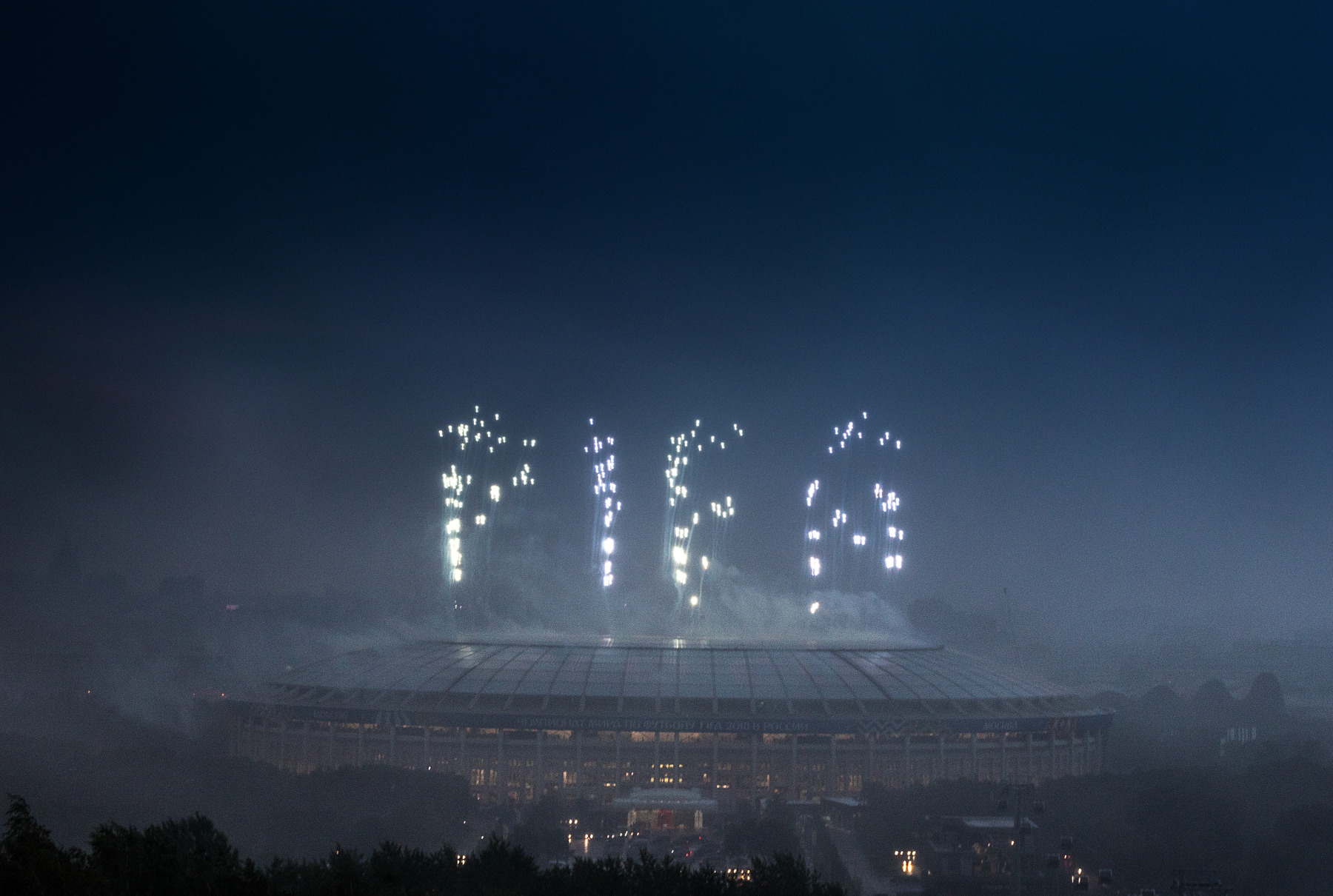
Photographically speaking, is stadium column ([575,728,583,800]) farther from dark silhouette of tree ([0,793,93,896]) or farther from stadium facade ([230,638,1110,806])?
dark silhouette of tree ([0,793,93,896])

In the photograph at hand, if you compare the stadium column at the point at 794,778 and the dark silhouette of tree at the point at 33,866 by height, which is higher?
the dark silhouette of tree at the point at 33,866

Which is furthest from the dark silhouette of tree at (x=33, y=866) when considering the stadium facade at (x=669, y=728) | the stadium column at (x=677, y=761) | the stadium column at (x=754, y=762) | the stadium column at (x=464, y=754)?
the stadium column at (x=754, y=762)

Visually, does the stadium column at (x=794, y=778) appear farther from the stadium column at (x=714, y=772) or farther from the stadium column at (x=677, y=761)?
the stadium column at (x=677, y=761)

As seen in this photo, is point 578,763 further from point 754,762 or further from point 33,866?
point 33,866

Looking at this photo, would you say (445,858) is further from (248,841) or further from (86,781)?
(86,781)

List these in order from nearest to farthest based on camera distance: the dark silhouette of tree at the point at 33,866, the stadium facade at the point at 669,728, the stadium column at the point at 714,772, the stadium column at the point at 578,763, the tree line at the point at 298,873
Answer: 1. the dark silhouette of tree at the point at 33,866
2. the tree line at the point at 298,873
3. the stadium column at the point at 578,763
4. the stadium column at the point at 714,772
5. the stadium facade at the point at 669,728

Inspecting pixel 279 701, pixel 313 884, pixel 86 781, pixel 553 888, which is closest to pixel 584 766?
pixel 279 701
